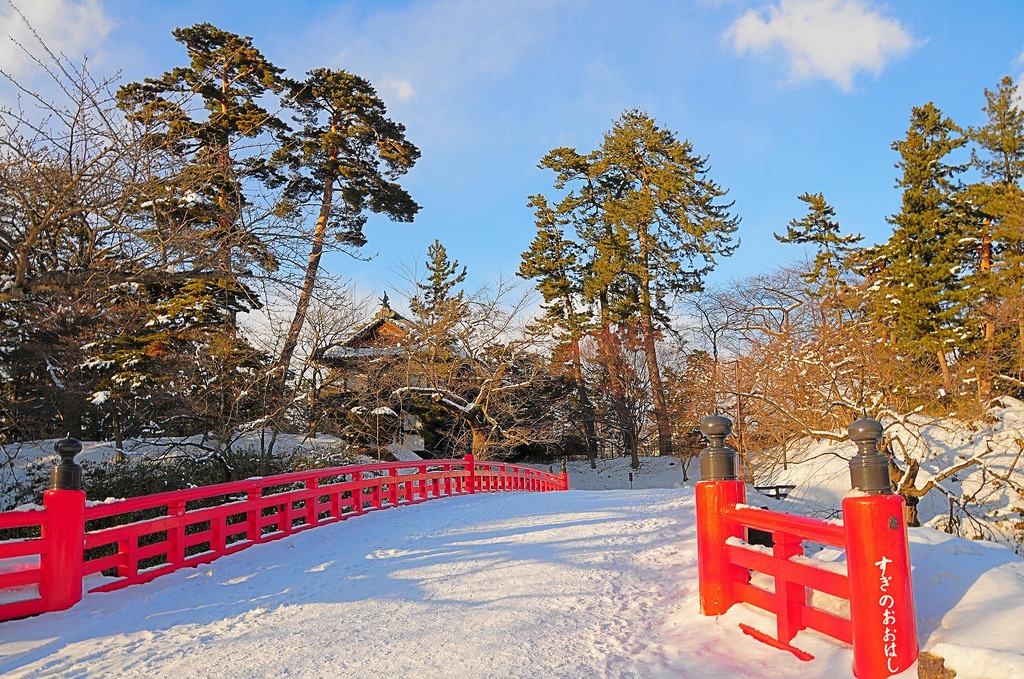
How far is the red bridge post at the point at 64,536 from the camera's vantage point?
5320 mm

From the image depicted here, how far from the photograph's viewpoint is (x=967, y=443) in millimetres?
24781

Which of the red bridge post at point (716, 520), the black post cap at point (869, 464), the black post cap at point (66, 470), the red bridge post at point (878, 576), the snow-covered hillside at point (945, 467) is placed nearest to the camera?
the red bridge post at point (878, 576)

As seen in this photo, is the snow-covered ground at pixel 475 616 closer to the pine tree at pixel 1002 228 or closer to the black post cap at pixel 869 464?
the black post cap at pixel 869 464

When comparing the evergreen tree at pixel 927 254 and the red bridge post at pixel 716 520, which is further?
the evergreen tree at pixel 927 254

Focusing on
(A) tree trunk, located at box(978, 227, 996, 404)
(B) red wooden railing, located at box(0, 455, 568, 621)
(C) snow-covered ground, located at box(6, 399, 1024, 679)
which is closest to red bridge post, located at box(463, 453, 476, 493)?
(B) red wooden railing, located at box(0, 455, 568, 621)

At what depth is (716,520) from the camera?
16.7ft

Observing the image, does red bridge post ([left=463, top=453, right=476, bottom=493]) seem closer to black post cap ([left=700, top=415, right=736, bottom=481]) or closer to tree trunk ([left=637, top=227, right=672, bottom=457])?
black post cap ([left=700, top=415, right=736, bottom=481])

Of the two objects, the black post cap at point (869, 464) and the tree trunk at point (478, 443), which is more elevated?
the black post cap at point (869, 464)

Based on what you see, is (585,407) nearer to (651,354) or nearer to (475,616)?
(651,354)

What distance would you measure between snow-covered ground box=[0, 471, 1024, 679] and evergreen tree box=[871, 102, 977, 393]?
76.5 ft

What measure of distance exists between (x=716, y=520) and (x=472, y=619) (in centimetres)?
190

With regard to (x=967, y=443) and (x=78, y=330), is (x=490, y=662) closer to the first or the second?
(x=78, y=330)

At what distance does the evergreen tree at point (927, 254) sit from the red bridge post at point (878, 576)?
2497cm

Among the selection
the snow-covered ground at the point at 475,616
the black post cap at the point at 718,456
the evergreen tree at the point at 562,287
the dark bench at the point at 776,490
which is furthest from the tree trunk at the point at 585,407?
the black post cap at the point at 718,456
